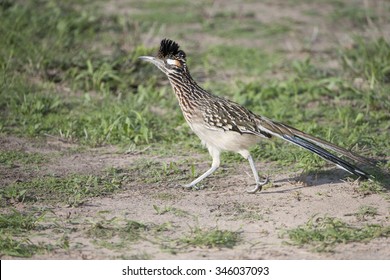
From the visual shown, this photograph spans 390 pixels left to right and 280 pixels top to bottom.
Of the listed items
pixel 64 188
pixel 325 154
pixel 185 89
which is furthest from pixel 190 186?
pixel 325 154

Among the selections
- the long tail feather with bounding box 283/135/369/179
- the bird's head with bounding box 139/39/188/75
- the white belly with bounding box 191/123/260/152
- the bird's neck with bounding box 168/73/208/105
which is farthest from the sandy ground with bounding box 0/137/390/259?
the bird's head with bounding box 139/39/188/75

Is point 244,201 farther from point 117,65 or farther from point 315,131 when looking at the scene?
point 117,65

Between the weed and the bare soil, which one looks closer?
the bare soil

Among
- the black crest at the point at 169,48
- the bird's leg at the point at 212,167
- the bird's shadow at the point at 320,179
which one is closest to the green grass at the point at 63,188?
the bird's leg at the point at 212,167

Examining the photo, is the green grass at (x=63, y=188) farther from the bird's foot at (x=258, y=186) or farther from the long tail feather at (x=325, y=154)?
the long tail feather at (x=325, y=154)

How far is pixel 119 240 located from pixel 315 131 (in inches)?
132

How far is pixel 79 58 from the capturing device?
10156mm

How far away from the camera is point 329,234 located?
6.21 metres

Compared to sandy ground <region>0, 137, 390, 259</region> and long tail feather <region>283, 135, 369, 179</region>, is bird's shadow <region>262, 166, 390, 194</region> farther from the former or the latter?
long tail feather <region>283, 135, 369, 179</region>

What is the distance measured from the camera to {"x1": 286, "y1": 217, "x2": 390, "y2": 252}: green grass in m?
6.12

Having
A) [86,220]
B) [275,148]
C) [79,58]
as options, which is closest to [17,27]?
[79,58]

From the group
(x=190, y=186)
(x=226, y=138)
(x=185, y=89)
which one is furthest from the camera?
(x=185, y=89)

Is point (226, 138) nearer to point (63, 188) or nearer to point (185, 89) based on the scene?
point (185, 89)

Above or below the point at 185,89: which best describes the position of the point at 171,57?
above
